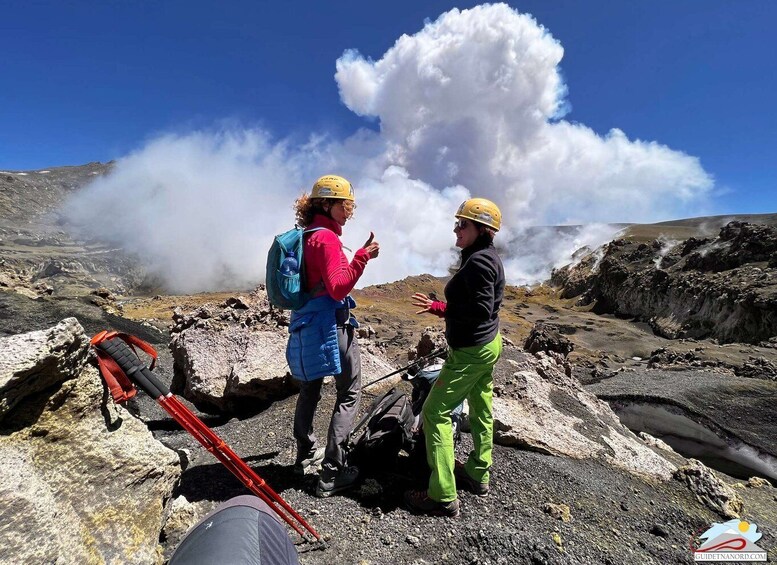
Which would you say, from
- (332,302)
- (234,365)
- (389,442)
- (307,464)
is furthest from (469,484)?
(234,365)

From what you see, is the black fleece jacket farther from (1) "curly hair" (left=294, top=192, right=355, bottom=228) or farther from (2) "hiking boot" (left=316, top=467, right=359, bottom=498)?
(2) "hiking boot" (left=316, top=467, right=359, bottom=498)

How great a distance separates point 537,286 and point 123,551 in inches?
2712

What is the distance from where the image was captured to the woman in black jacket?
10.0 ft

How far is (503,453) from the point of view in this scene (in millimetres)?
4371

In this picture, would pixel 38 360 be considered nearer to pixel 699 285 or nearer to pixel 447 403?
pixel 447 403

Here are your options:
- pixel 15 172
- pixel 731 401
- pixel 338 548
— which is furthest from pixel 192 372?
pixel 15 172

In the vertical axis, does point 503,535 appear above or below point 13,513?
below

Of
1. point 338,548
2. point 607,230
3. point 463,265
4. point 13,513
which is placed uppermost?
point 607,230

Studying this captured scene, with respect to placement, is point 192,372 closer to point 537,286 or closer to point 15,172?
point 537,286

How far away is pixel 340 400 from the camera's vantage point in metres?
3.49

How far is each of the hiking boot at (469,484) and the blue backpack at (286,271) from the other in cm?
210

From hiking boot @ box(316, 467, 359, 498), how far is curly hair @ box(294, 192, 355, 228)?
83.7 inches

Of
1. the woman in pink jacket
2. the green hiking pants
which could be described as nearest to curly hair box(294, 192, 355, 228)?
the woman in pink jacket

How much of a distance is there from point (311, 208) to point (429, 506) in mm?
2564
